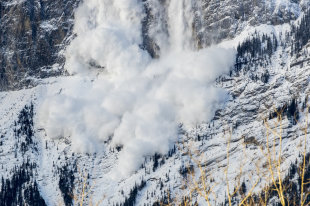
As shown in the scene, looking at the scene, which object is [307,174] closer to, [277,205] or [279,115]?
[277,205]

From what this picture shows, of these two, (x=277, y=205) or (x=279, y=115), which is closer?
(x=279, y=115)

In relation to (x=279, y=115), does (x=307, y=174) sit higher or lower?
lower

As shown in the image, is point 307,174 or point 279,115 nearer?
point 279,115

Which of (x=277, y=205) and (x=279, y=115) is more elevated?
(x=279, y=115)

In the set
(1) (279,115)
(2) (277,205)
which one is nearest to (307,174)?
(2) (277,205)
